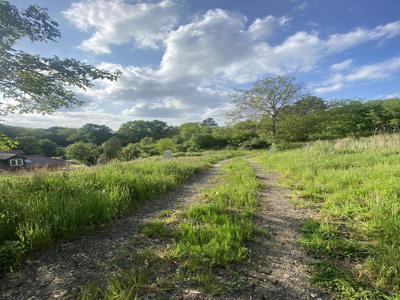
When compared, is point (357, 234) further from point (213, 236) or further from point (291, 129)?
point (291, 129)

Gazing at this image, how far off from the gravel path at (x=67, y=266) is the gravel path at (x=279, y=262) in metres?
1.50

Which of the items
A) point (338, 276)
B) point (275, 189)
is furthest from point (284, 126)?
point (338, 276)

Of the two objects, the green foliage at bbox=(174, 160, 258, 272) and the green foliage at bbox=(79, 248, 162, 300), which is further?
the green foliage at bbox=(174, 160, 258, 272)

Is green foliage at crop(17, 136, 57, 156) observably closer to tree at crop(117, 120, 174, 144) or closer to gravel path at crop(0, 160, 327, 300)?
tree at crop(117, 120, 174, 144)

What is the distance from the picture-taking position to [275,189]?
6137 millimetres

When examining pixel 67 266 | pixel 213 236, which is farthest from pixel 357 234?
pixel 67 266

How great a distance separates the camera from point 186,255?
102 inches

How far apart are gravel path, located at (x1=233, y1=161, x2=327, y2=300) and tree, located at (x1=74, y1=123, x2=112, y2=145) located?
277 ft

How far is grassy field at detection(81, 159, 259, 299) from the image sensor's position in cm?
208

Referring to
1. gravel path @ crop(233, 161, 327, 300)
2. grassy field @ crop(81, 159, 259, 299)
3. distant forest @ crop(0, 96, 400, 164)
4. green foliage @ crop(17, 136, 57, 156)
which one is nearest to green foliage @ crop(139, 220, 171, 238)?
grassy field @ crop(81, 159, 259, 299)

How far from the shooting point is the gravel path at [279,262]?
6.77ft

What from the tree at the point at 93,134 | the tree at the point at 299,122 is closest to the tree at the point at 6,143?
the tree at the point at 299,122

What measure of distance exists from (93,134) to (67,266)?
89407mm

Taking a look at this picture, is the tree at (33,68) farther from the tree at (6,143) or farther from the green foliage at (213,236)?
the green foliage at (213,236)
